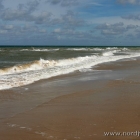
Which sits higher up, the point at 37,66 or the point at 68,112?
the point at 37,66

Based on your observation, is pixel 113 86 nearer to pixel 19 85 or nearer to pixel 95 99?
pixel 95 99

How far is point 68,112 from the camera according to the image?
6938mm

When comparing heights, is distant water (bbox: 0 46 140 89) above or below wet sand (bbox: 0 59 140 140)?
above

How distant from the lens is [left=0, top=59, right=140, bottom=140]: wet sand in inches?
212

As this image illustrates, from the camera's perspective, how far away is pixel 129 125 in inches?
227

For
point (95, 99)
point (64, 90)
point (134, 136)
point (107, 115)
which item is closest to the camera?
point (134, 136)

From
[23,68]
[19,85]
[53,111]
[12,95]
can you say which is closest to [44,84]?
[19,85]

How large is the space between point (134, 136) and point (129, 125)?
64 cm

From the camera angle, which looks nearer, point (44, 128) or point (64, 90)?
point (44, 128)

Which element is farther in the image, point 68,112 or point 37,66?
point 37,66

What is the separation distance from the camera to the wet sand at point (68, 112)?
17.7 feet

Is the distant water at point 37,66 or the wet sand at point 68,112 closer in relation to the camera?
the wet sand at point 68,112

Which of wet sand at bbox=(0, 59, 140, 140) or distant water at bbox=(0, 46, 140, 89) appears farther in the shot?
distant water at bbox=(0, 46, 140, 89)

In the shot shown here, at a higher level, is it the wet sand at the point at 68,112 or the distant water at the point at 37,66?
the distant water at the point at 37,66
